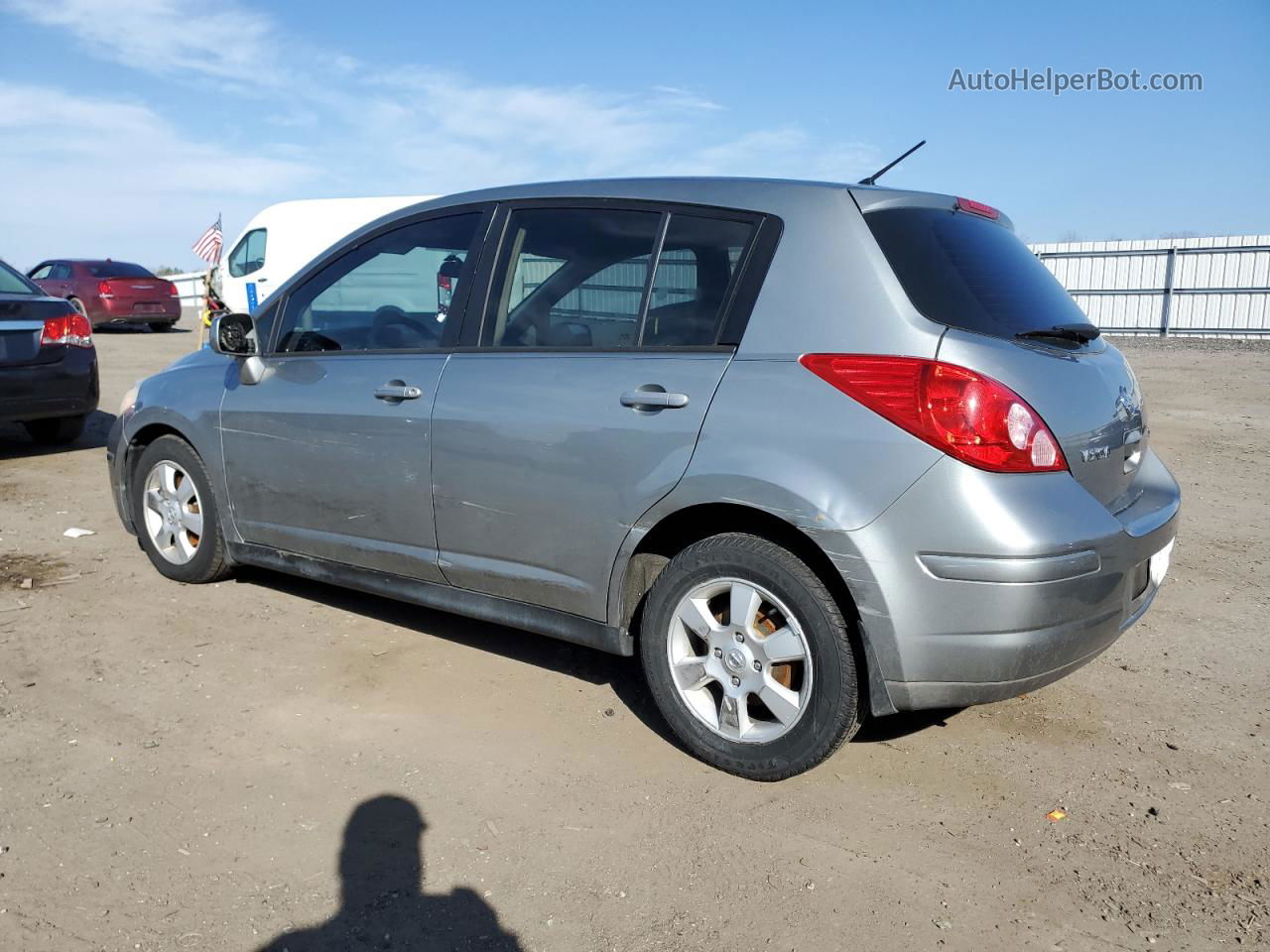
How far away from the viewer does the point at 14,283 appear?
838 cm

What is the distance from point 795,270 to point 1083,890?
73.6 inches

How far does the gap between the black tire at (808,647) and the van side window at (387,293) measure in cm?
141

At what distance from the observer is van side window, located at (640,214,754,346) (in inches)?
129

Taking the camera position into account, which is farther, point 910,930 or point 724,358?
point 724,358

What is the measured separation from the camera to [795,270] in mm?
3139

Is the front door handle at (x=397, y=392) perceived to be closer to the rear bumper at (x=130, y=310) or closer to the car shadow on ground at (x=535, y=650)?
the car shadow on ground at (x=535, y=650)

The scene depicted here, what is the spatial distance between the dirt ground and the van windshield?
142 cm

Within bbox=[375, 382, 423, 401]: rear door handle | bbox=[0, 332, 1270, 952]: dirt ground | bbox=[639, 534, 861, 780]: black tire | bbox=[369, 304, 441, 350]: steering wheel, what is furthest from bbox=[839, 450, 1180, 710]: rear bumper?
bbox=[369, 304, 441, 350]: steering wheel

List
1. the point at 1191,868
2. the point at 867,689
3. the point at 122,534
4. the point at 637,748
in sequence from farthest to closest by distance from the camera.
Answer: the point at 122,534, the point at 637,748, the point at 867,689, the point at 1191,868

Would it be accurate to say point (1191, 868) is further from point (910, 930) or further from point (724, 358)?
point (724, 358)

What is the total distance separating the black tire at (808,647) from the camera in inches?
117

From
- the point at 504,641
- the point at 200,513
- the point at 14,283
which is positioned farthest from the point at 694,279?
the point at 14,283

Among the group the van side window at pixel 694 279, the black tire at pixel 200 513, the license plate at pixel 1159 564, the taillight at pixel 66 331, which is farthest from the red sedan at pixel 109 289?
the license plate at pixel 1159 564

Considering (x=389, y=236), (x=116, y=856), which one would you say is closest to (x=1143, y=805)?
(x=116, y=856)
